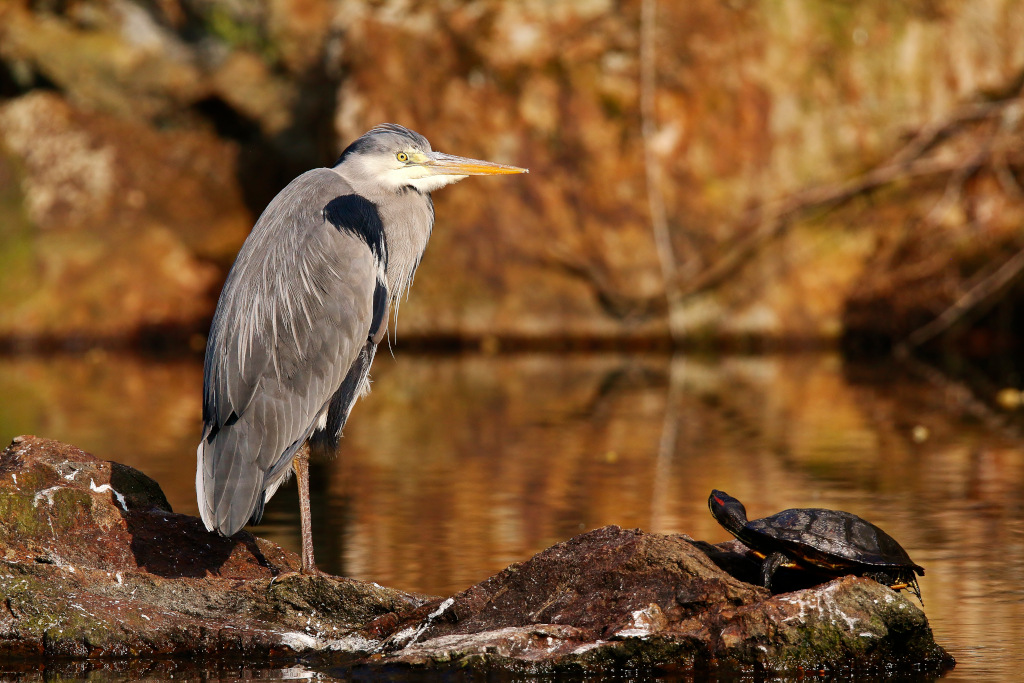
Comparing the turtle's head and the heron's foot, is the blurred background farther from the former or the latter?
the turtle's head

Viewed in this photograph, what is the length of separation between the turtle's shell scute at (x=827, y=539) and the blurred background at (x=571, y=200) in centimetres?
541

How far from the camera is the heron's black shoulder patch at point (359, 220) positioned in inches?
210

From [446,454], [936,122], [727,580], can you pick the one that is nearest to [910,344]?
[936,122]

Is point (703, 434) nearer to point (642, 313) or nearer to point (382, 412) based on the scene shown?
point (382, 412)

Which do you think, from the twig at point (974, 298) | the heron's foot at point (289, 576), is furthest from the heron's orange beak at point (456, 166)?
the twig at point (974, 298)

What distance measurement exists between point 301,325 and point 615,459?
12.2 ft

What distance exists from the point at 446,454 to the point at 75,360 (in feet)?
27.2

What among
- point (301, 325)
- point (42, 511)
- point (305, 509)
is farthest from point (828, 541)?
point (42, 511)

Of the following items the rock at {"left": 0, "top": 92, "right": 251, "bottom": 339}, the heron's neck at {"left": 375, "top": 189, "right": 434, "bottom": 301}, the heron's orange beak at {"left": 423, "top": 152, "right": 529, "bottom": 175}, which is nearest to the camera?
→ the heron's neck at {"left": 375, "top": 189, "right": 434, "bottom": 301}

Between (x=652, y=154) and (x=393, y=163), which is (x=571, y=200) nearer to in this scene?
(x=652, y=154)

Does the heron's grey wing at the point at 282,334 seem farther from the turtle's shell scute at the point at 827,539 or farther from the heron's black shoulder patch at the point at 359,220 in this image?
the turtle's shell scute at the point at 827,539

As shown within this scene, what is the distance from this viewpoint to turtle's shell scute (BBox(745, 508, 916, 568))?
4242 millimetres

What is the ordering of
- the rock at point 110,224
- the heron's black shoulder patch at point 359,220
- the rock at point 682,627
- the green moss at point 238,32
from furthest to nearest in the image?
the green moss at point 238,32 → the rock at point 110,224 → the heron's black shoulder patch at point 359,220 → the rock at point 682,627

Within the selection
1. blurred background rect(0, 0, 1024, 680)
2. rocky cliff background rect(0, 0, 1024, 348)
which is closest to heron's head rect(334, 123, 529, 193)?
blurred background rect(0, 0, 1024, 680)
